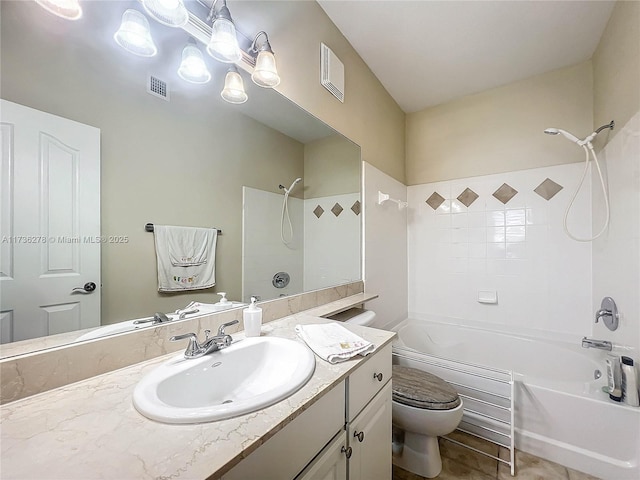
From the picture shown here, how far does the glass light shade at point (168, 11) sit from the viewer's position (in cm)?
82

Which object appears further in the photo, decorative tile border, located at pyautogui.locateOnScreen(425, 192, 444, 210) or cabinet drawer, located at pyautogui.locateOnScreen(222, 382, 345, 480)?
decorative tile border, located at pyautogui.locateOnScreen(425, 192, 444, 210)

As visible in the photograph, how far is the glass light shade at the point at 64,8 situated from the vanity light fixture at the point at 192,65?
0.29 meters

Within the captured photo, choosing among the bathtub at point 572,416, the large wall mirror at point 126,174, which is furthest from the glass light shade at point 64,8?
the bathtub at point 572,416

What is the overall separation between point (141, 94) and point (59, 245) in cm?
53

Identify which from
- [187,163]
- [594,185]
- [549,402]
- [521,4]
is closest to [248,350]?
[187,163]

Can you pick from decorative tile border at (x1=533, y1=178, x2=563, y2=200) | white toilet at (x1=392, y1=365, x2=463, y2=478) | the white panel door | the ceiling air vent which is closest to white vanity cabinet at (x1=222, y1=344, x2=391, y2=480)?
white toilet at (x1=392, y1=365, x2=463, y2=478)

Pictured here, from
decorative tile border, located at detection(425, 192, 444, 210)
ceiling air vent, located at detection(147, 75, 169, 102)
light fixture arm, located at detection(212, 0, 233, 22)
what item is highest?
light fixture arm, located at detection(212, 0, 233, 22)

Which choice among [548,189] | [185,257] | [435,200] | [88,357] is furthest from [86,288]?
[548,189]

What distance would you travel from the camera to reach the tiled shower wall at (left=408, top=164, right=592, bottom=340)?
1984mm

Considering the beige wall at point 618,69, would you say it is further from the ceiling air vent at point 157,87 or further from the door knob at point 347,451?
the ceiling air vent at point 157,87

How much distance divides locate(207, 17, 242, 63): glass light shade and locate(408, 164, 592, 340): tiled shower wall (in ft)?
7.05

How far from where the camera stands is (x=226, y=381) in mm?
802

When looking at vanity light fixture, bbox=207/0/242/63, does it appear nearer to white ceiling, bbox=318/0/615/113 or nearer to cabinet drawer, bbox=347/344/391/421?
white ceiling, bbox=318/0/615/113

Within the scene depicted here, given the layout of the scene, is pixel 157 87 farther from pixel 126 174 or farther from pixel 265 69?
pixel 265 69
